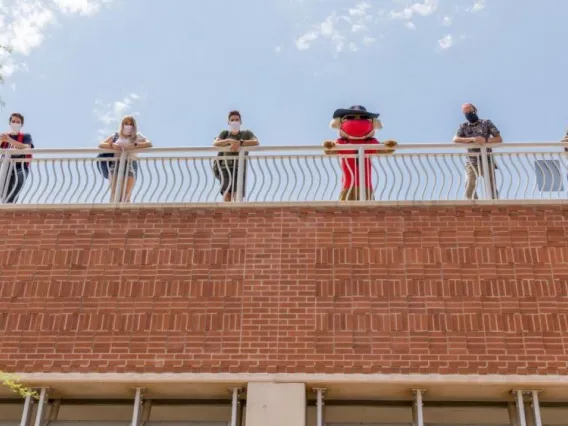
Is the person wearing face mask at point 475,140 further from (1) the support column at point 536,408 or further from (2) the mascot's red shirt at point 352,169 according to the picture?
(1) the support column at point 536,408

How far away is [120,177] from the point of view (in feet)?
36.4

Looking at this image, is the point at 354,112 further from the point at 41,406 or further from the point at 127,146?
the point at 41,406

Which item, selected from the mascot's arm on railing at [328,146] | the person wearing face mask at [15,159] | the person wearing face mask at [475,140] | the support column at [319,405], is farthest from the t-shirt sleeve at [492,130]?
the person wearing face mask at [15,159]

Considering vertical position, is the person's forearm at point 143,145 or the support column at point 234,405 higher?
the person's forearm at point 143,145

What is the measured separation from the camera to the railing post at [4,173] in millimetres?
11102

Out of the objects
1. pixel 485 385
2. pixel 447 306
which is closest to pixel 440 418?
pixel 485 385

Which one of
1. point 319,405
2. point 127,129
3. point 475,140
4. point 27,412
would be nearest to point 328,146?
point 475,140

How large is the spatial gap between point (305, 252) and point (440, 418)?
2544mm

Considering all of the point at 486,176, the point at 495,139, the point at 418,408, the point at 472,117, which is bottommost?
the point at 418,408

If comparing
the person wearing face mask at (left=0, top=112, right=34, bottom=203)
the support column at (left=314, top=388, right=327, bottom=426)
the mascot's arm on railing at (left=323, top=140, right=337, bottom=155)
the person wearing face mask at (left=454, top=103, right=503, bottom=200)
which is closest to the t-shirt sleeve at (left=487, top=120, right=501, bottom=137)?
the person wearing face mask at (left=454, top=103, right=503, bottom=200)

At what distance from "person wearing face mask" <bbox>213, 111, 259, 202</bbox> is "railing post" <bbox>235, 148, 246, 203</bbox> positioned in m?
0.06

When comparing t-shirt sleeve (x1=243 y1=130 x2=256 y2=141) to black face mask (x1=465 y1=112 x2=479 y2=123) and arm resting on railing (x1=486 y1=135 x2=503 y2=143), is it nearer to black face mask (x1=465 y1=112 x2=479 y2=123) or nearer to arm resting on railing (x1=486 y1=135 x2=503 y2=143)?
black face mask (x1=465 y1=112 x2=479 y2=123)

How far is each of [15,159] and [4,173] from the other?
239 mm

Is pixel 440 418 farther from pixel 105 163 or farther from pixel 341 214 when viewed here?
pixel 105 163
